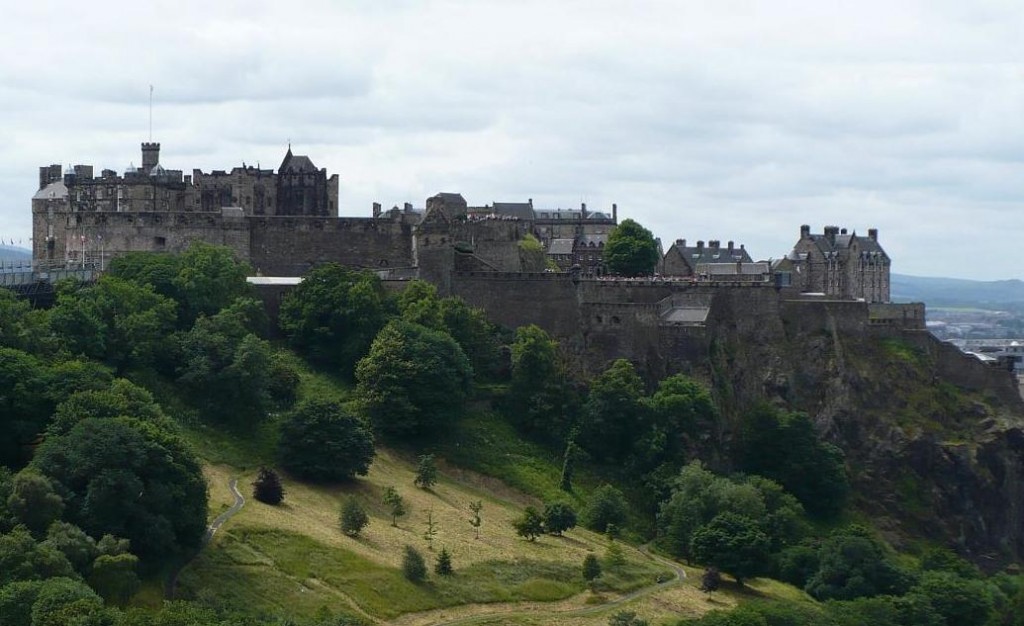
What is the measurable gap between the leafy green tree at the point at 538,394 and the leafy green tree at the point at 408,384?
484cm

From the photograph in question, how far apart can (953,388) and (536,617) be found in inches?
1771

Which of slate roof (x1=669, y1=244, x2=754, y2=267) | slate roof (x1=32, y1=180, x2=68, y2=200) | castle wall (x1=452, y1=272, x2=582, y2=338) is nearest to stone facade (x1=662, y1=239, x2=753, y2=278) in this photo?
slate roof (x1=669, y1=244, x2=754, y2=267)

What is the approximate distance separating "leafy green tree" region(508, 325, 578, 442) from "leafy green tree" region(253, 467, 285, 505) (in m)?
21.3

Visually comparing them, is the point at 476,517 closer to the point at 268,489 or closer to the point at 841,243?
the point at 268,489

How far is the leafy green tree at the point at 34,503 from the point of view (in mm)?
61406

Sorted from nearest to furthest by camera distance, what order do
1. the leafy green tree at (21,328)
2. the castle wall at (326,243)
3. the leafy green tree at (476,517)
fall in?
the leafy green tree at (21,328)
the leafy green tree at (476,517)
the castle wall at (326,243)

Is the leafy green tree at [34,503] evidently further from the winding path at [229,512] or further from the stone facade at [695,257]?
the stone facade at [695,257]

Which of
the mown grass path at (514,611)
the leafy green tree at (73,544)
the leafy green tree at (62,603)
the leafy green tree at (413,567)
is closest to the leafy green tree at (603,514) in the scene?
the mown grass path at (514,611)

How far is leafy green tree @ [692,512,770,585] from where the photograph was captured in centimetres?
8312

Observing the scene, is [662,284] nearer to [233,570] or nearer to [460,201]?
[460,201]

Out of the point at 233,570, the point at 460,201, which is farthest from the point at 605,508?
the point at 460,201

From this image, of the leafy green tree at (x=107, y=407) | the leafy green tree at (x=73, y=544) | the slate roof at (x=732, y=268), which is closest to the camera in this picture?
the leafy green tree at (x=73, y=544)

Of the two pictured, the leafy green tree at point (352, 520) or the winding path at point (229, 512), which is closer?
the winding path at point (229, 512)

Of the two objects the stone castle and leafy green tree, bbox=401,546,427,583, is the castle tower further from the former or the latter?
leafy green tree, bbox=401,546,427,583
